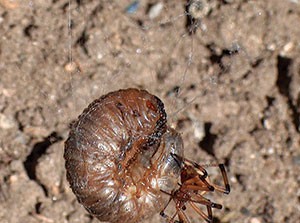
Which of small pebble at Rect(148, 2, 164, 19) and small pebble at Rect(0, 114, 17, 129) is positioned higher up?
small pebble at Rect(148, 2, 164, 19)

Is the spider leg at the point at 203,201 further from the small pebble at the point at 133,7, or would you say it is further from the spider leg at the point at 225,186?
the small pebble at the point at 133,7

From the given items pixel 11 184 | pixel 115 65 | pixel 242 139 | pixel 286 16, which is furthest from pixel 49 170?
pixel 286 16

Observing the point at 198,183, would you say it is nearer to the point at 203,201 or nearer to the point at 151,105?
the point at 203,201

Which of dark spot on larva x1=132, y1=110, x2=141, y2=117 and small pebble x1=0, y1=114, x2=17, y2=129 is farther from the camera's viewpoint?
small pebble x1=0, y1=114, x2=17, y2=129

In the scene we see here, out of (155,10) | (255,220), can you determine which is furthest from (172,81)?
(255,220)

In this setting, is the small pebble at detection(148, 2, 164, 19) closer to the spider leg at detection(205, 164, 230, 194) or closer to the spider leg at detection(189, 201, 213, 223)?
the spider leg at detection(205, 164, 230, 194)

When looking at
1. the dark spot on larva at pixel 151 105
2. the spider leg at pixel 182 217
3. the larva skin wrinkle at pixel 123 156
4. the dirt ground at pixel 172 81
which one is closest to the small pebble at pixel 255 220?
the dirt ground at pixel 172 81

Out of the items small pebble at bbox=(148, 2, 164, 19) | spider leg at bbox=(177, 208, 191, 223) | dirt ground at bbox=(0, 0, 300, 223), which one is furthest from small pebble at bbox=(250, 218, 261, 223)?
small pebble at bbox=(148, 2, 164, 19)
